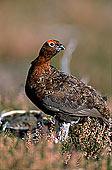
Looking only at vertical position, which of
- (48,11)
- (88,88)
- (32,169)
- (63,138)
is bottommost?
(32,169)

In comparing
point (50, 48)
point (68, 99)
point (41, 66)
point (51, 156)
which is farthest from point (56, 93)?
point (51, 156)

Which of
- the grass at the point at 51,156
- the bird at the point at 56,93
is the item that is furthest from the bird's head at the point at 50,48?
the grass at the point at 51,156

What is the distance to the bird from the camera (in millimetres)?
3910

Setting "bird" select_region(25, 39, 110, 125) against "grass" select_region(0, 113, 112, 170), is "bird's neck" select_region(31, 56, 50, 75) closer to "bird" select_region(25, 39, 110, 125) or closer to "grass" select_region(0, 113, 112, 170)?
"bird" select_region(25, 39, 110, 125)

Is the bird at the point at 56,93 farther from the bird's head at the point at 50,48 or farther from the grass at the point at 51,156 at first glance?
the grass at the point at 51,156

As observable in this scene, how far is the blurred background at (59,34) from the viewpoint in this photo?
568 inches

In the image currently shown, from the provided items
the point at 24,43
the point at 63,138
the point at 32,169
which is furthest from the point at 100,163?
the point at 24,43

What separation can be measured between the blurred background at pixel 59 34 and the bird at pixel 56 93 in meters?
8.63

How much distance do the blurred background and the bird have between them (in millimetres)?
8634

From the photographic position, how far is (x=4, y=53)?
16.5m

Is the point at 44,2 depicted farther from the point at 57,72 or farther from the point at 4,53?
the point at 57,72

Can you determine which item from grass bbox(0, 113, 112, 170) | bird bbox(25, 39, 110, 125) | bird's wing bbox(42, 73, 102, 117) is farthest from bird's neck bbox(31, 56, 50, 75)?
grass bbox(0, 113, 112, 170)

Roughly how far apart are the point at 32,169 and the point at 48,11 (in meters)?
19.5

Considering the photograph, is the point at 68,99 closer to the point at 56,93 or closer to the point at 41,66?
the point at 56,93
